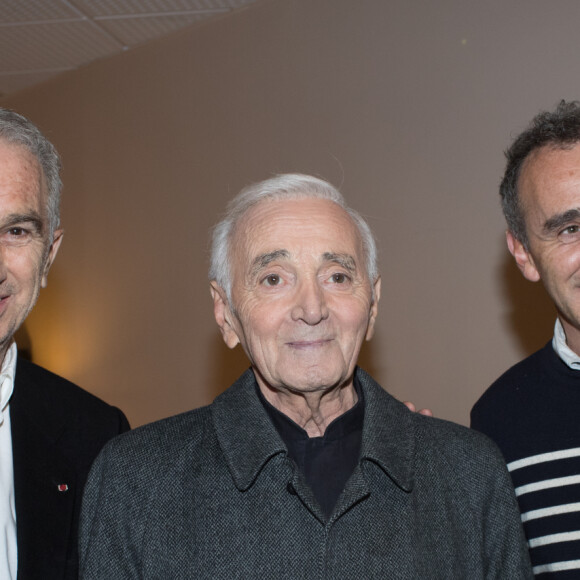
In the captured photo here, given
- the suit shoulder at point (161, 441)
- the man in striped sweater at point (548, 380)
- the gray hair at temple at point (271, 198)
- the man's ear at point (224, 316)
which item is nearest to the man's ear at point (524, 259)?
the man in striped sweater at point (548, 380)

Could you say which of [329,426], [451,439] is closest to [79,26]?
[329,426]

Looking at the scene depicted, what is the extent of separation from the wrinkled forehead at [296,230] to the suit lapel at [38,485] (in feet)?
2.35

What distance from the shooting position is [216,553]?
1630 mm

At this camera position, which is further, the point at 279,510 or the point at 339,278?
the point at 339,278

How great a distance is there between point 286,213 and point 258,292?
22cm

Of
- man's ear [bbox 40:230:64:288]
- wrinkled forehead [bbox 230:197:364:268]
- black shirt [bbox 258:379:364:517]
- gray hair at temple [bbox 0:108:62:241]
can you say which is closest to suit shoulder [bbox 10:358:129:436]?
man's ear [bbox 40:230:64:288]

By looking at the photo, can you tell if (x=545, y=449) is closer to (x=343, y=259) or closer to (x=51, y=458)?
(x=343, y=259)

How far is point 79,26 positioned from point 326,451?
3.64 meters

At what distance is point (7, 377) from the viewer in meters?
2.02

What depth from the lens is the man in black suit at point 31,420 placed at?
1859mm

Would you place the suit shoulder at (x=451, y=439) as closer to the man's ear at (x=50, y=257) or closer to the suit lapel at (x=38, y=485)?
the suit lapel at (x=38, y=485)

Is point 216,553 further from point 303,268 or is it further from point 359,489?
point 303,268

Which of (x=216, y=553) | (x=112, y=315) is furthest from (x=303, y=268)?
(x=112, y=315)

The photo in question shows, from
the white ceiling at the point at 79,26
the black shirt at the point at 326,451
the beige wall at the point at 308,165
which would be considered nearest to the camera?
the black shirt at the point at 326,451
